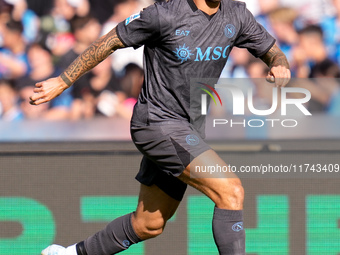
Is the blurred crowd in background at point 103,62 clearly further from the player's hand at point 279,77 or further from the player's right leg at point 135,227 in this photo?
the player's hand at point 279,77

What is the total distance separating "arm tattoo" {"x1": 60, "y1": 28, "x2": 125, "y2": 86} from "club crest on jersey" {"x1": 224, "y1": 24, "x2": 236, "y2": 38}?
1.95 feet

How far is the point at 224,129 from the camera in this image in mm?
4953

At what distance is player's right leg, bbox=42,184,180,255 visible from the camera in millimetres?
3662

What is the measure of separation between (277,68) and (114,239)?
1485 millimetres

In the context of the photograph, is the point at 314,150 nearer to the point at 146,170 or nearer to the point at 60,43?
the point at 146,170

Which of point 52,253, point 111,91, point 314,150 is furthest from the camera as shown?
point 111,91

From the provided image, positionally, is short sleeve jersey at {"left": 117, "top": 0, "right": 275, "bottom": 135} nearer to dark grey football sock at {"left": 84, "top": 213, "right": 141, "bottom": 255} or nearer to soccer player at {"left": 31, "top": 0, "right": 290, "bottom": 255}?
soccer player at {"left": 31, "top": 0, "right": 290, "bottom": 255}

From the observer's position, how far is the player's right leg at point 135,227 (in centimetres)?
366

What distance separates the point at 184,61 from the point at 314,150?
4.49 ft

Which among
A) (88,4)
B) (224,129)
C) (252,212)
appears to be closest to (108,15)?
(88,4)

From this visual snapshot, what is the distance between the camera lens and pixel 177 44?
3.34m

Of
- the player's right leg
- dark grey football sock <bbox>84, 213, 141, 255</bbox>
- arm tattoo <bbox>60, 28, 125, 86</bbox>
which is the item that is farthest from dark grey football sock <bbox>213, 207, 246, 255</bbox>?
arm tattoo <bbox>60, 28, 125, 86</bbox>

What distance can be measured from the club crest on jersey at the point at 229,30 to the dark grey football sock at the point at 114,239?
51.1 inches

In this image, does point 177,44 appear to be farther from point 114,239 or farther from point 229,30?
point 114,239
